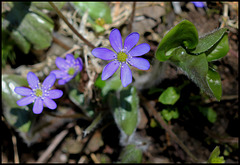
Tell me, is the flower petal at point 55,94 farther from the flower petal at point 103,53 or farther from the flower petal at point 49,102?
the flower petal at point 103,53

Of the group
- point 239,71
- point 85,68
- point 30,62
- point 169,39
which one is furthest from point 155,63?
point 30,62

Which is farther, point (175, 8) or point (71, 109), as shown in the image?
point (175, 8)

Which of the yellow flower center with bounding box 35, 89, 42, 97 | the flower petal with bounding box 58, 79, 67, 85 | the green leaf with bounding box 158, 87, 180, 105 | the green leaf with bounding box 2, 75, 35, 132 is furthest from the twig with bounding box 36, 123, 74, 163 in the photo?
the green leaf with bounding box 158, 87, 180, 105

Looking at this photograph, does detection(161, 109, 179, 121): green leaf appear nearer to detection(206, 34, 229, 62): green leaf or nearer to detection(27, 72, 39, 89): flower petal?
detection(206, 34, 229, 62): green leaf

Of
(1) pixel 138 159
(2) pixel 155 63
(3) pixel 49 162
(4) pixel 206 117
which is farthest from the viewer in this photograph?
(3) pixel 49 162

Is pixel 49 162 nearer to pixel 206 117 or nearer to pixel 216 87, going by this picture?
pixel 206 117

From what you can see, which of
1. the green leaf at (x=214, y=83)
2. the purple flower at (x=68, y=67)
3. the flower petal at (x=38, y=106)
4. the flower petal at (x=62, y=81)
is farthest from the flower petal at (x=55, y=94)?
the green leaf at (x=214, y=83)
